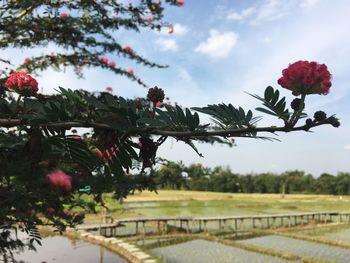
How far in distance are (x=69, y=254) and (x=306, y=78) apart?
9.51 meters

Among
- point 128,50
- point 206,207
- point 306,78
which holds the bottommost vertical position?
point 206,207

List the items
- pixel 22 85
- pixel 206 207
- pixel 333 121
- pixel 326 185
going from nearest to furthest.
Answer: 1. pixel 333 121
2. pixel 22 85
3. pixel 206 207
4. pixel 326 185

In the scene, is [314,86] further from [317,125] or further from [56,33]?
[56,33]

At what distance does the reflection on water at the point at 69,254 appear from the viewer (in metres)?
8.98

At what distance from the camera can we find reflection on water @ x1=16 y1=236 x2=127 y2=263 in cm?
898

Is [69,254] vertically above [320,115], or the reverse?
[320,115]

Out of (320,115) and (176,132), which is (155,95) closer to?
(176,132)

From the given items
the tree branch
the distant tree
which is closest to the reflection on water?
the tree branch

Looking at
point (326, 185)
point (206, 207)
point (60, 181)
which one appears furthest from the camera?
point (326, 185)

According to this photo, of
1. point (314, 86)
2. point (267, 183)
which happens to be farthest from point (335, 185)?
point (314, 86)

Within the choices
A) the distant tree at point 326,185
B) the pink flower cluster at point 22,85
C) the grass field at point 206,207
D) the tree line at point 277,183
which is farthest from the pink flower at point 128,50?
the distant tree at point 326,185

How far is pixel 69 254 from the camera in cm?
964

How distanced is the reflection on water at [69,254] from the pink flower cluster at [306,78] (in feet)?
26.9

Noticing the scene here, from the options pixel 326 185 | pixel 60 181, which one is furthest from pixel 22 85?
pixel 326 185
